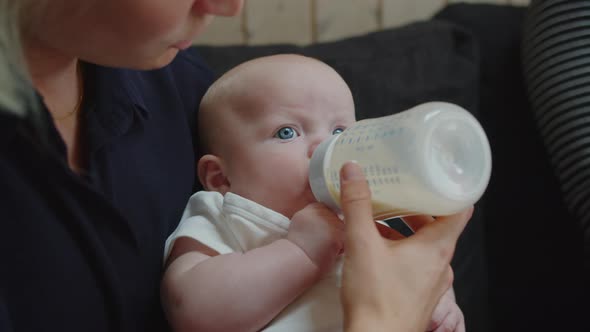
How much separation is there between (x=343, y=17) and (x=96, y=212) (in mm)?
Answer: 1243

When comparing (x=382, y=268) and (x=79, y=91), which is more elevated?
(x=79, y=91)

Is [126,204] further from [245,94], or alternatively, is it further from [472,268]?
[472,268]

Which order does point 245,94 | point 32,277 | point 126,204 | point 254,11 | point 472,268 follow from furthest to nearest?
point 254,11, point 472,268, point 245,94, point 126,204, point 32,277

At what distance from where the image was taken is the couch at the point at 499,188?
1.37 metres

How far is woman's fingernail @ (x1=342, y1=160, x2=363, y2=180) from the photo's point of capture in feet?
2.31

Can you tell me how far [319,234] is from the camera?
2.59ft

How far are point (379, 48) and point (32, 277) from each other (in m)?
0.94

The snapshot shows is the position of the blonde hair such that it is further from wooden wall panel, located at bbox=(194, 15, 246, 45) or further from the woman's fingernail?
wooden wall panel, located at bbox=(194, 15, 246, 45)

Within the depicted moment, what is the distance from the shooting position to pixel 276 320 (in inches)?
31.8

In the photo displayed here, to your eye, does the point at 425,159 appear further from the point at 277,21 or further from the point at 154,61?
the point at 277,21

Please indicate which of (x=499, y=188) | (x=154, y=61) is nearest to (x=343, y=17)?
(x=499, y=188)

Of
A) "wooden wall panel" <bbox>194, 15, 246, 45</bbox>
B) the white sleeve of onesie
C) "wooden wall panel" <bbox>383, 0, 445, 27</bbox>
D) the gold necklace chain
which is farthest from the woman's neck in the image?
"wooden wall panel" <bbox>383, 0, 445, 27</bbox>

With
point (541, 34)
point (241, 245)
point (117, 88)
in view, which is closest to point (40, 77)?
point (117, 88)

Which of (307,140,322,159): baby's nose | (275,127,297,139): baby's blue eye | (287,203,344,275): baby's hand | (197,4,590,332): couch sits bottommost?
(197,4,590,332): couch
